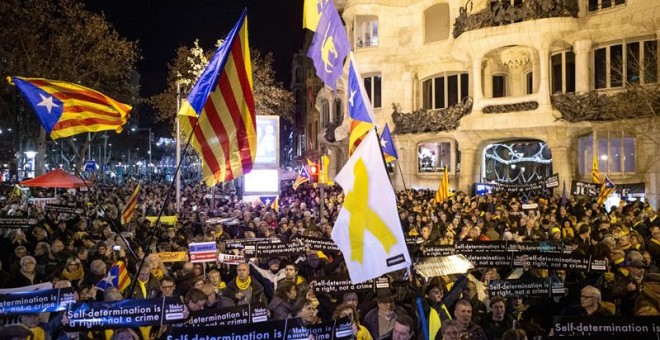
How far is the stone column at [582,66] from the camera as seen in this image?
23.2 metres

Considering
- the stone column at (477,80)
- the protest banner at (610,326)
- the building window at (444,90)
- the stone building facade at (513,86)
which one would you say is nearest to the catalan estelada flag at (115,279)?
the protest banner at (610,326)

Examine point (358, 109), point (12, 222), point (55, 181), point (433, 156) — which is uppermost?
point (358, 109)

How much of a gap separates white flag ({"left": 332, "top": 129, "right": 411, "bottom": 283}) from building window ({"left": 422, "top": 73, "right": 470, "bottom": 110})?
2392 cm

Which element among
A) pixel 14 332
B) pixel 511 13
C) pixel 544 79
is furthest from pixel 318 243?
pixel 511 13

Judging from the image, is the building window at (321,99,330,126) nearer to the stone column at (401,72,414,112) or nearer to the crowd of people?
the stone column at (401,72,414,112)

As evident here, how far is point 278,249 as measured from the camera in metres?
9.38

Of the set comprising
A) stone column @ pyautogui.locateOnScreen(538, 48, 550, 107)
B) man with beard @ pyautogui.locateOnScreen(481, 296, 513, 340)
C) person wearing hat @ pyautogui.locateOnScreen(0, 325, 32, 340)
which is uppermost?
stone column @ pyautogui.locateOnScreen(538, 48, 550, 107)

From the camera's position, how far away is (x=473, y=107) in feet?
86.0

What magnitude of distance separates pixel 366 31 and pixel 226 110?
24.8 metres

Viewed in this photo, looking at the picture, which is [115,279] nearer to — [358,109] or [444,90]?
[358,109]

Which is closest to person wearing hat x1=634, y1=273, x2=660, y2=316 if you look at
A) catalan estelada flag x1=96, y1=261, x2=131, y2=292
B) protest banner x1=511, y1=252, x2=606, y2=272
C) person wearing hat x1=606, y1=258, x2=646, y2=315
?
person wearing hat x1=606, y1=258, x2=646, y2=315

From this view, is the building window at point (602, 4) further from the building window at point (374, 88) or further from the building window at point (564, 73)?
the building window at point (374, 88)

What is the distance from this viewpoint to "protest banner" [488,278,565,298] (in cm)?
670

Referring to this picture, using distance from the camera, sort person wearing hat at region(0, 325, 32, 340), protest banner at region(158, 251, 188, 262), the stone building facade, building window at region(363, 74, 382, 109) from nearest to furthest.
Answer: person wearing hat at region(0, 325, 32, 340), protest banner at region(158, 251, 188, 262), the stone building facade, building window at region(363, 74, 382, 109)
